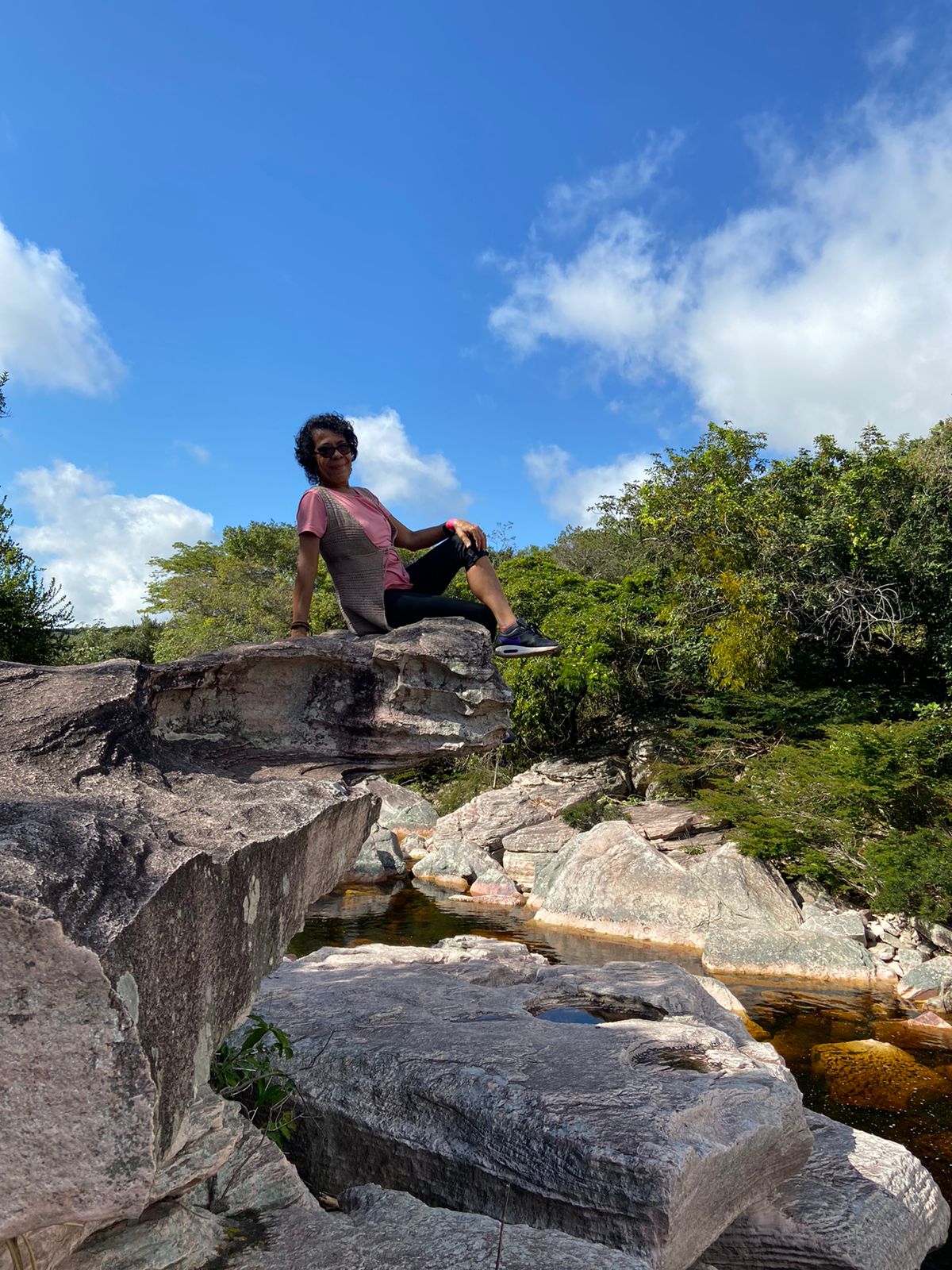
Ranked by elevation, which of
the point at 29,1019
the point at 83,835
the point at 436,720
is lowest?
the point at 29,1019

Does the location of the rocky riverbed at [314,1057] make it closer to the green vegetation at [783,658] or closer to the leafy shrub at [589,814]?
the green vegetation at [783,658]

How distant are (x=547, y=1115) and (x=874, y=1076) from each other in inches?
215

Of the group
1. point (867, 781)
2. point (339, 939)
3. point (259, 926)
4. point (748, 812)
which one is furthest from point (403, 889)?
point (259, 926)

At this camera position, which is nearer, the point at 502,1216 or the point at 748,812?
the point at 502,1216

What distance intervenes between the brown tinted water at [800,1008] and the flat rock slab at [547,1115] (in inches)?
70.6

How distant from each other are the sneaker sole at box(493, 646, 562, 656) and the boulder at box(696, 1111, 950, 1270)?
3.33 meters

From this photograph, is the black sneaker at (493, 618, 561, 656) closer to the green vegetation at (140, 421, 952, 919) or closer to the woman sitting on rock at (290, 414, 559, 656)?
the woman sitting on rock at (290, 414, 559, 656)

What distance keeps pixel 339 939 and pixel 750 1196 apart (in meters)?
9.91

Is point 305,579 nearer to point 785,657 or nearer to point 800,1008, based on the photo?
point 800,1008

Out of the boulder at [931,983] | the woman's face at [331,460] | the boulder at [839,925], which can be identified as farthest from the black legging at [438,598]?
the boulder at [839,925]

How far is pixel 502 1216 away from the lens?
4.30m

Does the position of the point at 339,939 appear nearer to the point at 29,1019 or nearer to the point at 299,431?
the point at 299,431

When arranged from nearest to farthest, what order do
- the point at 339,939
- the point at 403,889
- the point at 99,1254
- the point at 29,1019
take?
the point at 29,1019
the point at 99,1254
the point at 339,939
the point at 403,889

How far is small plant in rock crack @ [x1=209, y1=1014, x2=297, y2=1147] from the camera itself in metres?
4.72
